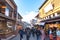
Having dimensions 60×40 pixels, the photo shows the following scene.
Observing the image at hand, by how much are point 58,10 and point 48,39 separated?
12913mm

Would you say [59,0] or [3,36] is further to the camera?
[59,0]

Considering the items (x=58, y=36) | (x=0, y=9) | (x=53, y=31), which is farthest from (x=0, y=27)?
(x=58, y=36)

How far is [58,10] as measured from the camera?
24875 millimetres

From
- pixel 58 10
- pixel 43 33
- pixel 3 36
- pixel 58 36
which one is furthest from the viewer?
pixel 58 10

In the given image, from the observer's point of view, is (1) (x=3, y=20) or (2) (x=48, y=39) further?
(1) (x=3, y=20)

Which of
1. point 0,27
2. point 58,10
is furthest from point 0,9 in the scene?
point 58,10

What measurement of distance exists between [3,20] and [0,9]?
2.22 m

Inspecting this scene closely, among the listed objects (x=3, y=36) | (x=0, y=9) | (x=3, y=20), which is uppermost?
(x=0, y=9)

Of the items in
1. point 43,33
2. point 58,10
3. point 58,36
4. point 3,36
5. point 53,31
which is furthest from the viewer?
point 58,10

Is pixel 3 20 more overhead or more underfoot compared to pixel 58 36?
more overhead

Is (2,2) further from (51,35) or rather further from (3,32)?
(51,35)

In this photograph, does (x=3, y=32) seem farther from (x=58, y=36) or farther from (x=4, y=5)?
(x=58, y=36)

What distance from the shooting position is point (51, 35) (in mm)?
12242

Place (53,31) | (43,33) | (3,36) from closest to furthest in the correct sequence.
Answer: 1. (43,33)
2. (53,31)
3. (3,36)
